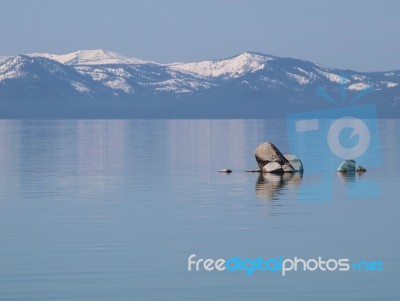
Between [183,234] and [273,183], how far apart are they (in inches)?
838

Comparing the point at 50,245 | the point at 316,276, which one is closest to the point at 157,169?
the point at 50,245

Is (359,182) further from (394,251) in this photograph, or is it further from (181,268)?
(181,268)

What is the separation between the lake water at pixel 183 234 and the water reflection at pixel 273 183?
0.20 ft

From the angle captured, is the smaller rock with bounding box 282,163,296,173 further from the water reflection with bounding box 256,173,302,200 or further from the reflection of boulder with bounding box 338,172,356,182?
the reflection of boulder with bounding box 338,172,356,182

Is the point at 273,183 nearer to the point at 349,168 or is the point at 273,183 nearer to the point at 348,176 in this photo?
the point at 348,176

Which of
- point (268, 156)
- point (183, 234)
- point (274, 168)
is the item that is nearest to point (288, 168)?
point (274, 168)

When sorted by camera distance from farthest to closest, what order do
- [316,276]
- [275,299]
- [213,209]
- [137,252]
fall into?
1. [213,209]
2. [137,252]
3. [316,276]
4. [275,299]

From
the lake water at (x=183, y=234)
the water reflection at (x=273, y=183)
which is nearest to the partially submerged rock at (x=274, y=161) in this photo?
the water reflection at (x=273, y=183)

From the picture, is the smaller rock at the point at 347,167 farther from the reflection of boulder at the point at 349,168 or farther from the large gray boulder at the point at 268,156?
the large gray boulder at the point at 268,156

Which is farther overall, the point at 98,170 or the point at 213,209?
the point at 98,170

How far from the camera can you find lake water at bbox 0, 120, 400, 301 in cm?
2338

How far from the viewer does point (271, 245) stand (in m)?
28.9

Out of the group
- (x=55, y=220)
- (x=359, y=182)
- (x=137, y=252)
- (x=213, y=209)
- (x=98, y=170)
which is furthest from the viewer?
(x=98, y=170)

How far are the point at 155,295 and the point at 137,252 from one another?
5.38 m
